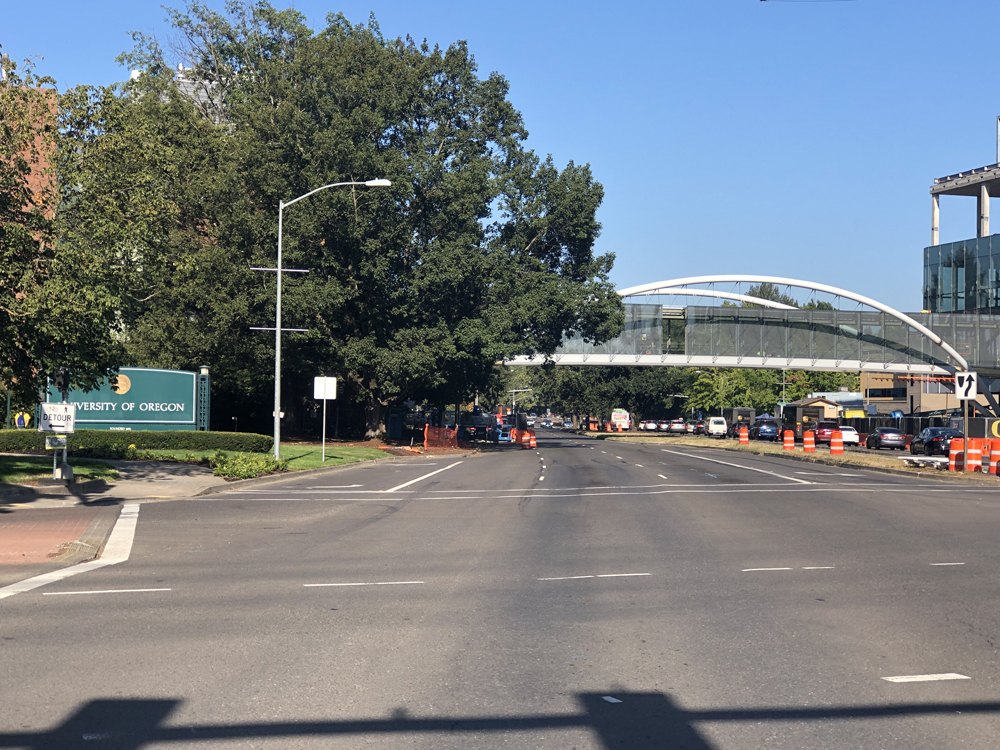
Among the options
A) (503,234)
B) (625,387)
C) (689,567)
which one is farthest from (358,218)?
(625,387)

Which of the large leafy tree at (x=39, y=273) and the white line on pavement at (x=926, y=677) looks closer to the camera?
the white line on pavement at (x=926, y=677)

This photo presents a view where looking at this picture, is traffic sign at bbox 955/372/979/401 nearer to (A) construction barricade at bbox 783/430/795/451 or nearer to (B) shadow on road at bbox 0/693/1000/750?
(A) construction barricade at bbox 783/430/795/451

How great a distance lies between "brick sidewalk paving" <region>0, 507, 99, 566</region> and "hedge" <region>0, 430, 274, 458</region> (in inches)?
624

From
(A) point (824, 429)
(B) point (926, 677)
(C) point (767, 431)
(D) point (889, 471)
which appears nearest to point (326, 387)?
(D) point (889, 471)

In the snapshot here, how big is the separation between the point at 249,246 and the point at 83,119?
75.5 feet

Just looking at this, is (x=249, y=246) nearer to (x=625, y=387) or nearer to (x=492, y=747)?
(x=492, y=747)

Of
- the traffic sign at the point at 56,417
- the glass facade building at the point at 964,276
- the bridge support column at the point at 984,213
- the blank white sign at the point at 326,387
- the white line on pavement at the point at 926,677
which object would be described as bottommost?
the white line on pavement at the point at 926,677

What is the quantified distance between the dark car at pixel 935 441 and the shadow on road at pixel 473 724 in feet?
149

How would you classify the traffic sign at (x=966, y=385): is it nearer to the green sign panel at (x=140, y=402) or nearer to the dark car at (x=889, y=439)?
the green sign panel at (x=140, y=402)

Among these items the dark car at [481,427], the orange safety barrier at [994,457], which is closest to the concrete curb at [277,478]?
the orange safety barrier at [994,457]

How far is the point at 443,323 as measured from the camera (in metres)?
50.7

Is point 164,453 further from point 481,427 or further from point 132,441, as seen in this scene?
point 481,427

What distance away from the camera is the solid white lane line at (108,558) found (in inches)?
418

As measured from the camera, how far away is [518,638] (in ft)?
26.6
